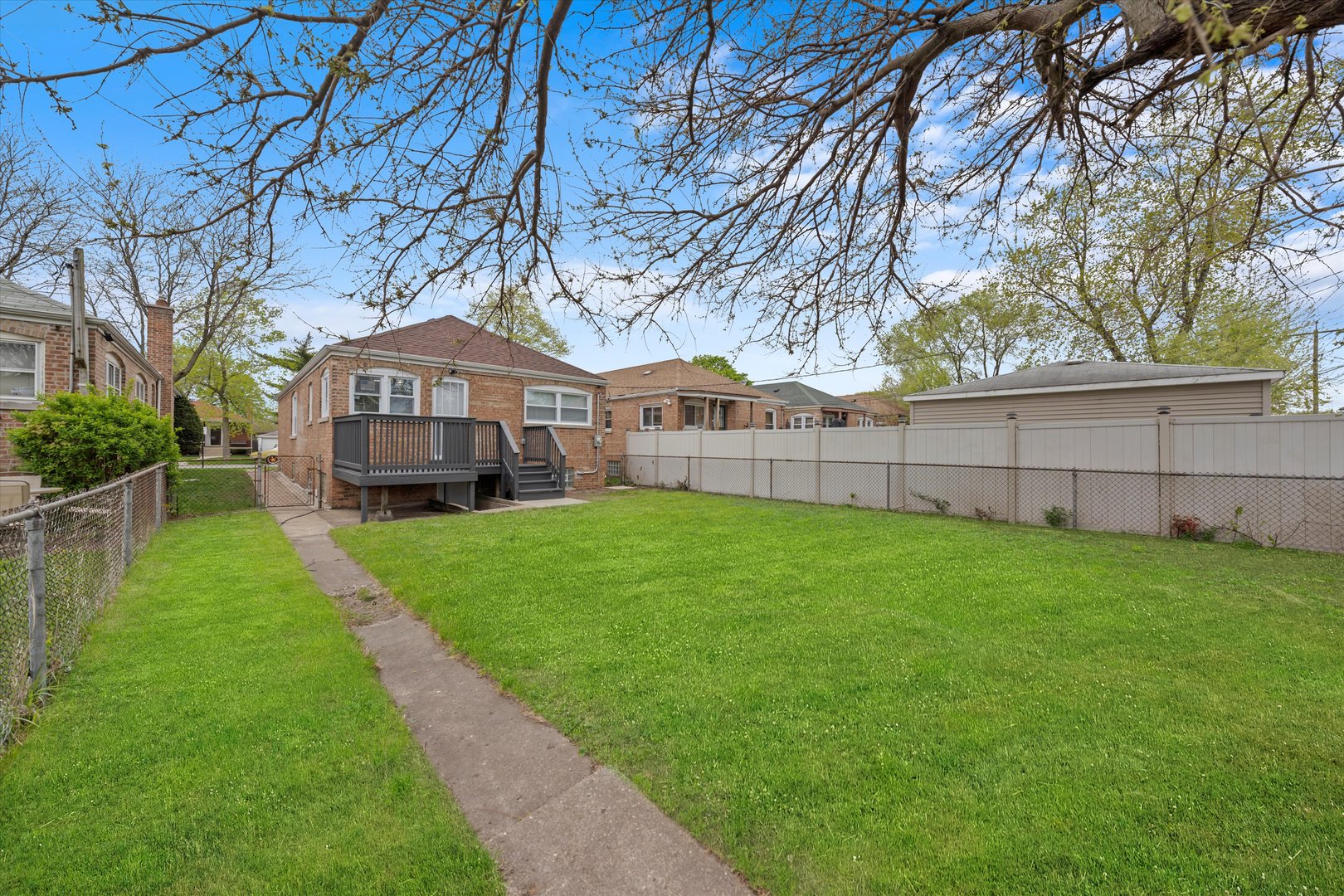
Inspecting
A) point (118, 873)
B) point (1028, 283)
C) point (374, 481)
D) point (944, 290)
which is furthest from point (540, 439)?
point (1028, 283)

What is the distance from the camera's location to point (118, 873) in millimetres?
2014

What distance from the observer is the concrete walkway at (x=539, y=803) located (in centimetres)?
207

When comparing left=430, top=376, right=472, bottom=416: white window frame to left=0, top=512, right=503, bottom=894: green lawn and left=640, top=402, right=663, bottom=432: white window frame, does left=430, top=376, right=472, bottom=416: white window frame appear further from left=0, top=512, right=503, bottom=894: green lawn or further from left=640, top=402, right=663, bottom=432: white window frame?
left=0, top=512, right=503, bottom=894: green lawn

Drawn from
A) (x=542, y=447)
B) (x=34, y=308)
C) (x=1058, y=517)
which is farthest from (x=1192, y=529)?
(x=34, y=308)

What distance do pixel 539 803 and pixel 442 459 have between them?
10.5 metres

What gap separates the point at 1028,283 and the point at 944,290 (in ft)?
46.7

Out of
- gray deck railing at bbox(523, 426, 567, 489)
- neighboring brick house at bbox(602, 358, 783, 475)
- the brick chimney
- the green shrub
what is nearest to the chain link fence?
gray deck railing at bbox(523, 426, 567, 489)

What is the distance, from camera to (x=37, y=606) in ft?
11.0

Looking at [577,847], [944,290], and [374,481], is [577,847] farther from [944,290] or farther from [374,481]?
[374,481]

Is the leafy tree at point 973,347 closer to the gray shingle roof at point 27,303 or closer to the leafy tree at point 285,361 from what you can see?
the gray shingle roof at point 27,303

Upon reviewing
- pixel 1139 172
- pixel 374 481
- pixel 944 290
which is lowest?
pixel 374 481

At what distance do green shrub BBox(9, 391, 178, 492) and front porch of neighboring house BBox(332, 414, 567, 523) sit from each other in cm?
313

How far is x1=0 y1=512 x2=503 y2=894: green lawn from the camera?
204 cm

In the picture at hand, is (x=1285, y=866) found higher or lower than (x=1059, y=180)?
lower
